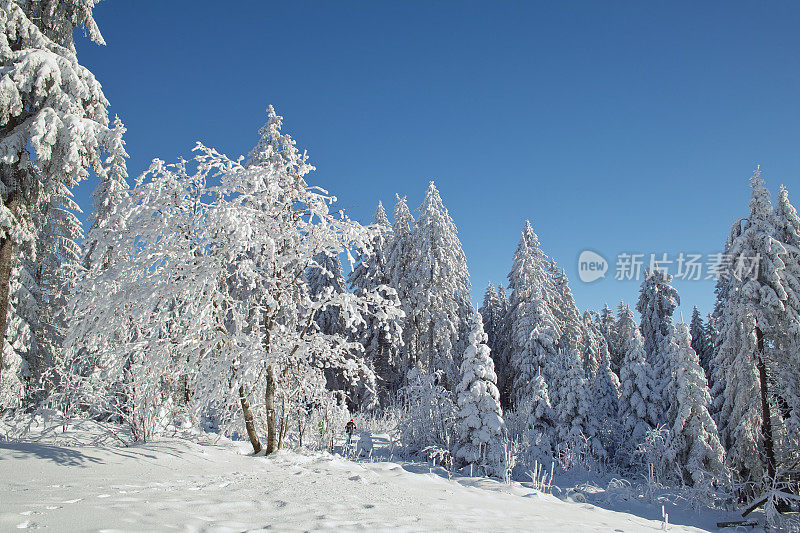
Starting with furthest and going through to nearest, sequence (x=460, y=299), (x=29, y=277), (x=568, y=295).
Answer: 1. (x=568, y=295)
2. (x=460, y=299)
3. (x=29, y=277)

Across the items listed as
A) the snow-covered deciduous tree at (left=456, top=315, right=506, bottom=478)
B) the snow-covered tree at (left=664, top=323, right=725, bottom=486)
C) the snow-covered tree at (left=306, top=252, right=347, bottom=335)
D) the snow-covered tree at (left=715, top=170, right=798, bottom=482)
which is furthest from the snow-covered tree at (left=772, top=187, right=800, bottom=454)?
the snow-covered tree at (left=306, top=252, right=347, bottom=335)

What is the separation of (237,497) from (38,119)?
26.0ft

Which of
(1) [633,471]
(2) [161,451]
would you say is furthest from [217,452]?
(1) [633,471]

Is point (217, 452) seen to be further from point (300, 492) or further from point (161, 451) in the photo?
point (300, 492)

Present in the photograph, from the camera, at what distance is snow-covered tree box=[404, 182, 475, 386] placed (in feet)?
85.3

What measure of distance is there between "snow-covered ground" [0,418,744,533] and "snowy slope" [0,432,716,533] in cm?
1

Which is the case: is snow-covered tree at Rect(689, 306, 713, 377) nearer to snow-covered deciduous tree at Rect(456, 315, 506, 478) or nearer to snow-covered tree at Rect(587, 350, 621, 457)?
snow-covered tree at Rect(587, 350, 621, 457)

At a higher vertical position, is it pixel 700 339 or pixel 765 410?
pixel 700 339

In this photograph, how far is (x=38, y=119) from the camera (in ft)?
27.4

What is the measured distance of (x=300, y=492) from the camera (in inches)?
224

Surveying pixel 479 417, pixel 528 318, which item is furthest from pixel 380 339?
pixel 479 417

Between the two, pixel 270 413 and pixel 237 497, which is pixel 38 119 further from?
pixel 237 497

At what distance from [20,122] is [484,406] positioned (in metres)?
15.1

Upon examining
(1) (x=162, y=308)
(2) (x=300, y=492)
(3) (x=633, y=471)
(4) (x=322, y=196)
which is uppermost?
(4) (x=322, y=196)
